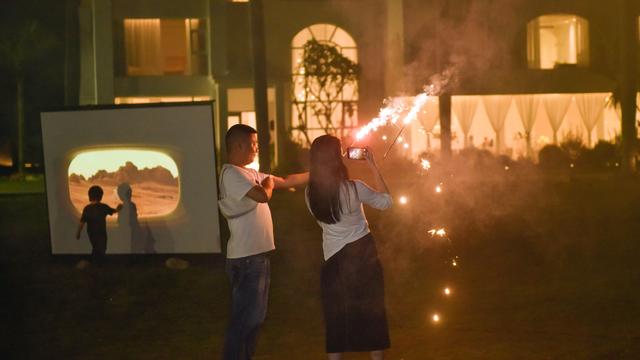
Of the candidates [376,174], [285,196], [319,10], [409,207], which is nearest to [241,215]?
[376,174]

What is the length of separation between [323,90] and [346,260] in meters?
29.0

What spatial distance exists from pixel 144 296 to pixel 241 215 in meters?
4.60

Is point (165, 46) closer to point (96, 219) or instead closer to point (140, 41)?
point (140, 41)

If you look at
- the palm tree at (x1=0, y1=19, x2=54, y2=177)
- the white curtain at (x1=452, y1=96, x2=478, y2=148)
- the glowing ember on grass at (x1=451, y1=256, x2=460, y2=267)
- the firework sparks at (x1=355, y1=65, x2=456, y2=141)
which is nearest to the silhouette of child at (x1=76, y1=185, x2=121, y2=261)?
the glowing ember on grass at (x1=451, y1=256, x2=460, y2=267)

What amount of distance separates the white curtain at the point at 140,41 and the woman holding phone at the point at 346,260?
34.6 metres

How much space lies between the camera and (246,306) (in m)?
6.09

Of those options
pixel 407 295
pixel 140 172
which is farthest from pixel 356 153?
pixel 140 172

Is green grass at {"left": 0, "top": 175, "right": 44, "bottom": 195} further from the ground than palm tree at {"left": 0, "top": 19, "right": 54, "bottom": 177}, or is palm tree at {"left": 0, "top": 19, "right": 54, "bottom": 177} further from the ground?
palm tree at {"left": 0, "top": 19, "right": 54, "bottom": 177}

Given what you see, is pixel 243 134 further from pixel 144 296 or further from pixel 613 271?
pixel 613 271

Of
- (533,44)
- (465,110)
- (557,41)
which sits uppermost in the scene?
(557,41)

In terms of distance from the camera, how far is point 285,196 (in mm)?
24500

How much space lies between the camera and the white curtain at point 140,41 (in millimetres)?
39406

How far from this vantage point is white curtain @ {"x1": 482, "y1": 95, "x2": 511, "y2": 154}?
36375mm

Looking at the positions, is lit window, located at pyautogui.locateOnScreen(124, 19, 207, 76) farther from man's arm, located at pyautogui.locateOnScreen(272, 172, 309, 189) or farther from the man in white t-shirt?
the man in white t-shirt
